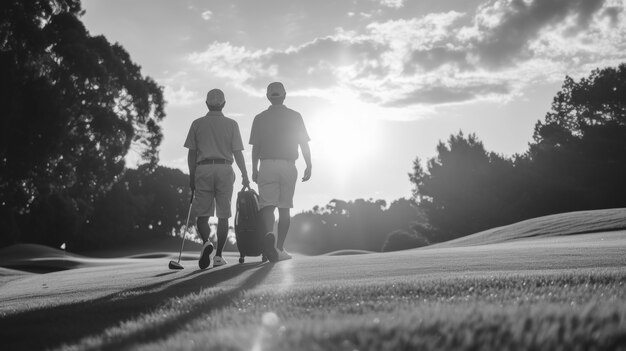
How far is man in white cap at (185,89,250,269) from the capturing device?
347 inches

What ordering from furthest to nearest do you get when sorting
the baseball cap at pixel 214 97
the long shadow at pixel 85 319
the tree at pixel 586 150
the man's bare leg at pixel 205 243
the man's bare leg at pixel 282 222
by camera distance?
the tree at pixel 586 150, the man's bare leg at pixel 282 222, the baseball cap at pixel 214 97, the man's bare leg at pixel 205 243, the long shadow at pixel 85 319

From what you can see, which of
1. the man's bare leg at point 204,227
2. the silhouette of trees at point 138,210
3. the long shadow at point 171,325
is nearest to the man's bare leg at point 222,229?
the man's bare leg at point 204,227

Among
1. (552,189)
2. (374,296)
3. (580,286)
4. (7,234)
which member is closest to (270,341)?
(374,296)

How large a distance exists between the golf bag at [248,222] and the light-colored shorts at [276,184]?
18 centimetres

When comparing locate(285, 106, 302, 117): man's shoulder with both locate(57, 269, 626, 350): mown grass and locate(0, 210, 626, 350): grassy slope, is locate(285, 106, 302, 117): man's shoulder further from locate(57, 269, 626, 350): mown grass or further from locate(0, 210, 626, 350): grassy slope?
locate(57, 269, 626, 350): mown grass

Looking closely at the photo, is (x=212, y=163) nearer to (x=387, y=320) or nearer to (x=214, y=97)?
(x=214, y=97)

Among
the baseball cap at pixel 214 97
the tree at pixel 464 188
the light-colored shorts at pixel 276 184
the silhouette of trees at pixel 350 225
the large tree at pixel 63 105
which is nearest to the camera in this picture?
the light-colored shorts at pixel 276 184

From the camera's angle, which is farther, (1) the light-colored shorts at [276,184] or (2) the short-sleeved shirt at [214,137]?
(1) the light-colored shorts at [276,184]

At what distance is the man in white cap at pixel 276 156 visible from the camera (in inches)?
351

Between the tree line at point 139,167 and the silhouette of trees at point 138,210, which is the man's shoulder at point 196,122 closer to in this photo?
the tree line at point 139,167

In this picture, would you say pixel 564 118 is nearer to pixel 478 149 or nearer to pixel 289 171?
pixel 478 149

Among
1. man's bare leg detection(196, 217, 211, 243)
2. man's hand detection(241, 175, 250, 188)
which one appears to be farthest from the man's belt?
man's bare leg detection(196, 217, 211, 243)

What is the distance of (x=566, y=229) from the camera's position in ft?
76.8

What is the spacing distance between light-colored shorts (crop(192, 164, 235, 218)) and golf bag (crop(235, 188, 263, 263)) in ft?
0.83
